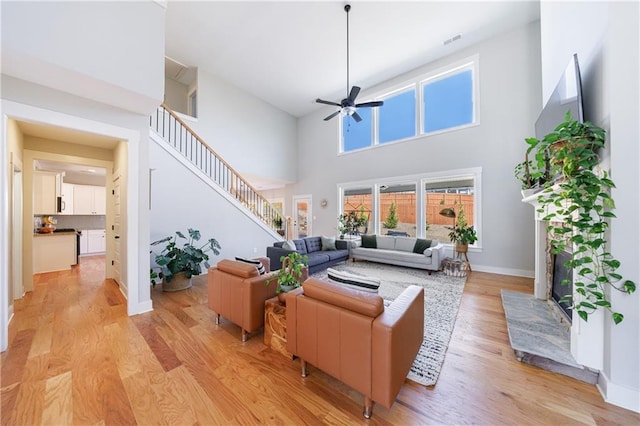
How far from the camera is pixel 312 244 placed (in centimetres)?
583

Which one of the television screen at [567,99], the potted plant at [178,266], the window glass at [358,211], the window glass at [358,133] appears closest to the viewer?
the television screen at [567,99]

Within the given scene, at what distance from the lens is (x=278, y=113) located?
8516 mm

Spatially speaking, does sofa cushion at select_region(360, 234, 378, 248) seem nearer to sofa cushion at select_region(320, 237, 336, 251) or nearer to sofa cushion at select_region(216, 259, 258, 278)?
sofa cushion at select_region(320, 237, 336, 251)

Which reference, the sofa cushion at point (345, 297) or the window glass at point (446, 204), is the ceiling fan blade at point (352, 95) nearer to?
the window glass at point (446, 204)

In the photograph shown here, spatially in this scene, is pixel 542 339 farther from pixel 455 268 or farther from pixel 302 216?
pixel 302 216

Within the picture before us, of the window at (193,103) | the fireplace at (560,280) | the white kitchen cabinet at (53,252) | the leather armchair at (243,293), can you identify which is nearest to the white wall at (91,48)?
the leather armchair at (243,293)

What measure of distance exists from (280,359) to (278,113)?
8.29 m

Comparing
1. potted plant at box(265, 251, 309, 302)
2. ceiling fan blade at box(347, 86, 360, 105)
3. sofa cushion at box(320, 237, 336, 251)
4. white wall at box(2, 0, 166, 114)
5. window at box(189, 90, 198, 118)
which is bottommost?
sofa cushion at box(320, 237, 336, 251)

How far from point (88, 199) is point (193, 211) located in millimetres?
5171

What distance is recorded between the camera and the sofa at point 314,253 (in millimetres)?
4867

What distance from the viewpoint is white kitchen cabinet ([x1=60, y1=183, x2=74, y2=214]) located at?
665cm

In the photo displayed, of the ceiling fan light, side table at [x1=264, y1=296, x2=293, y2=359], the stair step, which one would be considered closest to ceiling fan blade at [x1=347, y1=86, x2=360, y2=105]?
the ceiling fan light

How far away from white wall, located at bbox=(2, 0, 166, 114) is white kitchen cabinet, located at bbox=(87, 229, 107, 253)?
6803 millimetres

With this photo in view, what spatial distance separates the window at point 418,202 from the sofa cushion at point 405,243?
0.72 m
